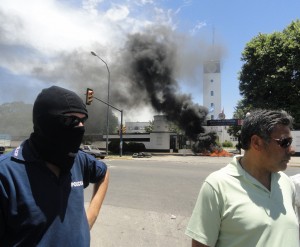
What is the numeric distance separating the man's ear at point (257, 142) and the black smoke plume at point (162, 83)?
47.1m

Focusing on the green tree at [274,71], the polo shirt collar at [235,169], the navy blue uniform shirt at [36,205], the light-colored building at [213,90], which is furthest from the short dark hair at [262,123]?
the light-colored building at [213,90]

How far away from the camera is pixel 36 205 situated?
1.69m

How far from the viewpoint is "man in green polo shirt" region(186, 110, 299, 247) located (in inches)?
78.2

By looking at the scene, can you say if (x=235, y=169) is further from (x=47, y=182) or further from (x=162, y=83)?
(x=162, y=83)

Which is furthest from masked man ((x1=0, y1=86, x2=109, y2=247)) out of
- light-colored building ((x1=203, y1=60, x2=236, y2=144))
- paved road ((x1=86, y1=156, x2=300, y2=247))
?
light-colored building ((x1=203, y1=60, x2=236, y2=144))

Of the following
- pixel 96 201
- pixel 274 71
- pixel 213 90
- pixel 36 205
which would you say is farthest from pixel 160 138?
pixel 213 90

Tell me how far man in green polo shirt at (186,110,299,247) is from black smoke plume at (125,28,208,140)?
47127 mm

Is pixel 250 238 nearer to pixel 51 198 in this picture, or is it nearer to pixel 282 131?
pixel 282 131

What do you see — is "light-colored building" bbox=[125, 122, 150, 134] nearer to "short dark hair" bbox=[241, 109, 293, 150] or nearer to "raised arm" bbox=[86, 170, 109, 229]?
"raised arm" bbox=[86, 170, 109, 229]

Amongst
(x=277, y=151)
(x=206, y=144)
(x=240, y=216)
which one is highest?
(x=206, y=144)

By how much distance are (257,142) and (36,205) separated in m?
1.29

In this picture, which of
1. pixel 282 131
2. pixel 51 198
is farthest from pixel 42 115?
pixel 282 131

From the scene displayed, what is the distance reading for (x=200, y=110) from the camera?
50094 mm

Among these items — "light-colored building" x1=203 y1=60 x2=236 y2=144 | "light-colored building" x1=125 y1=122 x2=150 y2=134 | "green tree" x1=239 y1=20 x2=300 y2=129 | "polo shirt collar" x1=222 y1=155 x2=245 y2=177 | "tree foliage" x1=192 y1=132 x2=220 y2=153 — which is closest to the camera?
"polo shirt collar" x1=222 y1=155 x2=245 y2=177
